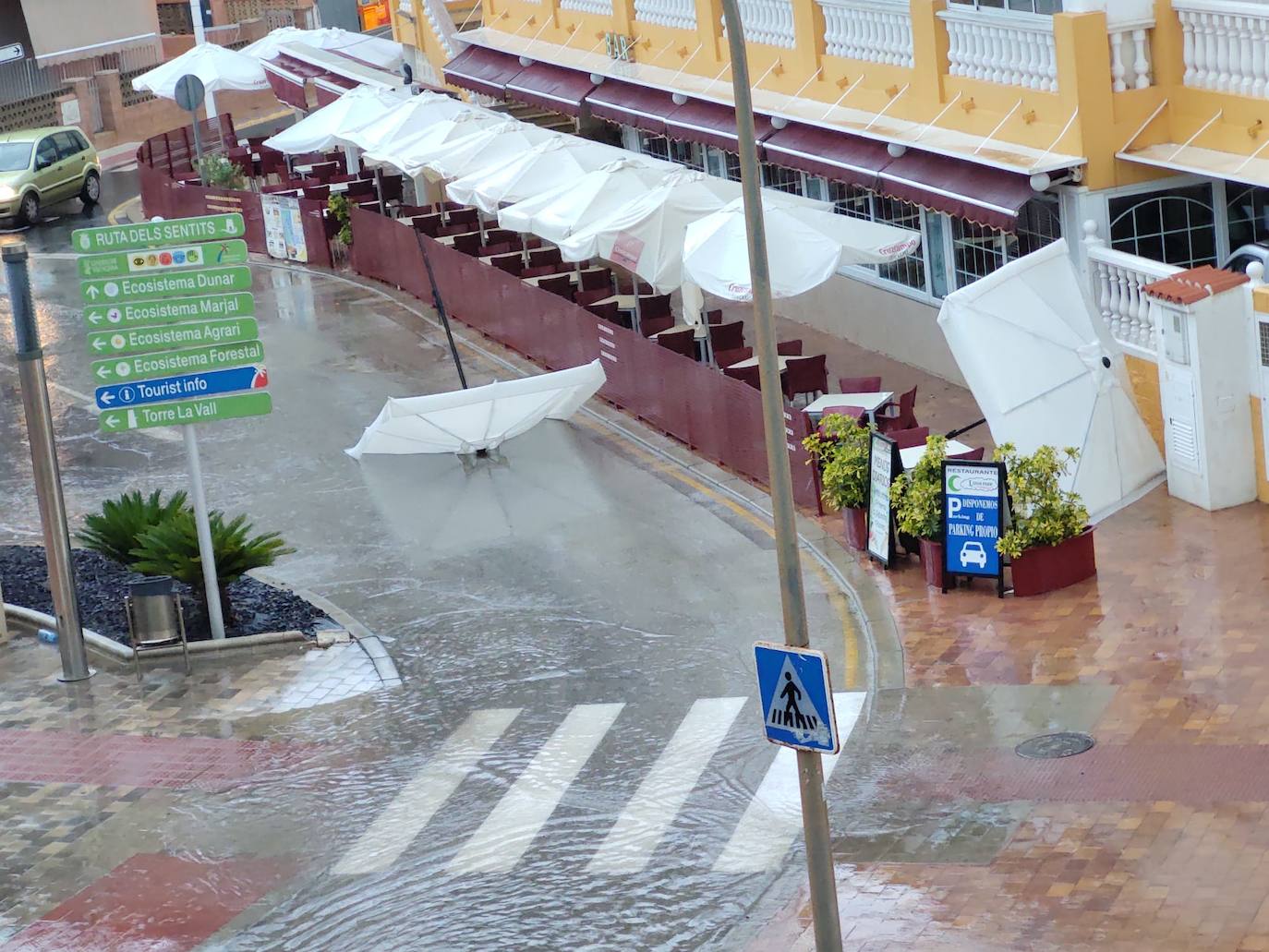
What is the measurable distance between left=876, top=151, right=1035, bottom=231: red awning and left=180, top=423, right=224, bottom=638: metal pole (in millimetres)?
8387

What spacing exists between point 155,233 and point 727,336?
8139 mm

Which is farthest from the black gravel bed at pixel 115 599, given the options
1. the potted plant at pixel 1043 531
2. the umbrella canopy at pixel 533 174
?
the umbrella canopy at pixel 533 174

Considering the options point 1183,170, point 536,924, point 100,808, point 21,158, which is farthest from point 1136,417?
point 21,158

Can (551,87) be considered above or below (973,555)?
above

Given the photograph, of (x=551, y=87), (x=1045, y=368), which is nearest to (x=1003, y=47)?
(x=1045, y=368)

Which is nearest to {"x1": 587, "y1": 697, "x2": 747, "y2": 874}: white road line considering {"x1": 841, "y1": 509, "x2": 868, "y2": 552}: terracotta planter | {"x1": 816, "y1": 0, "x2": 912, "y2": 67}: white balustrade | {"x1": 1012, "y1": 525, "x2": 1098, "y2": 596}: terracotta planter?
{"x1": 1012, "y1": 525, "x2": 1098, "y2": 596}: terracotta planter

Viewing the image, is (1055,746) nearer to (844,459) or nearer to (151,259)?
(844,459)

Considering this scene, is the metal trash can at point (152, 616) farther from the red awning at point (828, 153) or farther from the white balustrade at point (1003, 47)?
the white balustrade at point (1003, 47)

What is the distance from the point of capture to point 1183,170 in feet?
63.2

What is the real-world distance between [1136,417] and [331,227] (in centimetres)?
1848

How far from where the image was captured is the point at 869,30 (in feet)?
76.8

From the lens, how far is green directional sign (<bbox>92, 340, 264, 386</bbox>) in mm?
17297

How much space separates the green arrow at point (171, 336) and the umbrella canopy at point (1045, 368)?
6.44 meters

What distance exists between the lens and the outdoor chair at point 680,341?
76.0 feet
